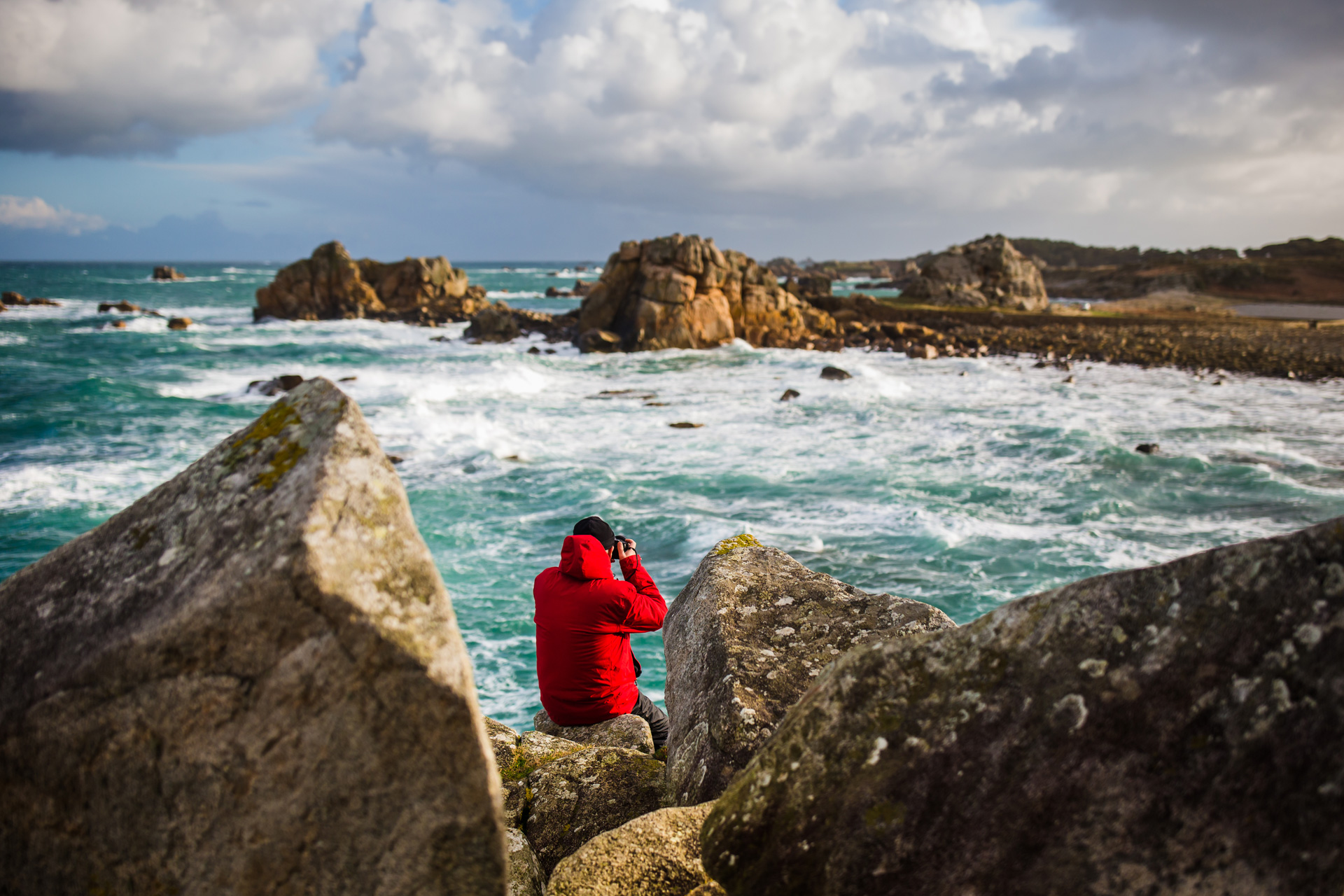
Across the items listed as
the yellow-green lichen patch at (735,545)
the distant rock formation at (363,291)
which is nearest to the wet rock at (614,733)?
the yellow-green lichen patch at (735,545)

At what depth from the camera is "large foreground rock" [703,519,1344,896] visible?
1.75 m

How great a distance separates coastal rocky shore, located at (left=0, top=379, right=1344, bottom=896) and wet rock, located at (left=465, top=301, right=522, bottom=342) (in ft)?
143

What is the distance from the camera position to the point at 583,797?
3664 mm

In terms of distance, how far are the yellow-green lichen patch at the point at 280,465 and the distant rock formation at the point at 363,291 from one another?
182ft

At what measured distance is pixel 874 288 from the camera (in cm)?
10650

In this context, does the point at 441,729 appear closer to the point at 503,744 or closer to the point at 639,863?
the point at 639,863

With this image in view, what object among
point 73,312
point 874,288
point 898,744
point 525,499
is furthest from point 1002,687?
point 874,288

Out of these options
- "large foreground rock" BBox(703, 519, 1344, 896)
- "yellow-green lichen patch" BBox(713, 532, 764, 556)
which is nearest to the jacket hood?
"yellow-green lichen patch" BBox(713, 532, 764, 556)

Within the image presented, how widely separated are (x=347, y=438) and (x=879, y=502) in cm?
1291

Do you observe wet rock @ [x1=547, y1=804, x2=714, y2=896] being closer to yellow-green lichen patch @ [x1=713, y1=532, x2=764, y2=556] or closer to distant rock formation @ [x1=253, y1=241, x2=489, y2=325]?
yellow-green lichen patch @ [x1=713, y1=532, x2=764, y2=556]

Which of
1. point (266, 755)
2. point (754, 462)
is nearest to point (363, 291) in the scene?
point (754, 462)

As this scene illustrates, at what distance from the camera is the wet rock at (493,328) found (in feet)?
146

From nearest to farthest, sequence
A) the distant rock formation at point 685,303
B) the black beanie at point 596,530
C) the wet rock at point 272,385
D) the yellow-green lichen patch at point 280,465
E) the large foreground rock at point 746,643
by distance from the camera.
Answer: the yellow-green lichen patch at point 280,465, the large foreground rock at point 746,643, the black beanie at point 596,530, the wet rock at point 272,385, the distant rock formation at point 685,303

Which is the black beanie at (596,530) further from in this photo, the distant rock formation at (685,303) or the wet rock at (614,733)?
the distant rock formation at (685,303)
